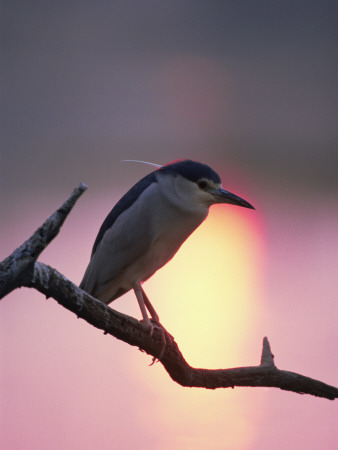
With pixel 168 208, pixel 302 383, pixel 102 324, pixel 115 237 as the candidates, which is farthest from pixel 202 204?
pixel 302 383

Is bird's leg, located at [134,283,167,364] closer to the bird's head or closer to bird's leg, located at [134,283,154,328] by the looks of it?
bird's leg, located at [134,283,154,328]

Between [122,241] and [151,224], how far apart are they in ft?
0.33

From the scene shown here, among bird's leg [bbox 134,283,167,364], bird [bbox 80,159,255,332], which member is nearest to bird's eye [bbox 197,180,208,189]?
bird [bbox 80,159,255,332]

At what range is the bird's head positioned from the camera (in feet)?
4.57

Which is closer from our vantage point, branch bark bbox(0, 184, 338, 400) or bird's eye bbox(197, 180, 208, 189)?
branch bark bbox(0, 184, 338, 400)

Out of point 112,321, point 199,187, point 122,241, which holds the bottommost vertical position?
point 112,321

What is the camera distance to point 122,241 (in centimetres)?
150

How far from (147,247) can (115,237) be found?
0.10m

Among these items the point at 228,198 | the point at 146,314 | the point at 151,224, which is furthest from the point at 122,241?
the point at 228,198

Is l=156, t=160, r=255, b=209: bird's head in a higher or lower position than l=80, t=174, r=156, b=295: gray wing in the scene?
higher

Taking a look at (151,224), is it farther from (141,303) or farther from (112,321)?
(112,321)

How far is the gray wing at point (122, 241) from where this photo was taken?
1.47 metres

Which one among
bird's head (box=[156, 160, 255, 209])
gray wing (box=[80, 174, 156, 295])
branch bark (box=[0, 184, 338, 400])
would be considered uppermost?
bird's head (box=[156, 160, 255, 209])

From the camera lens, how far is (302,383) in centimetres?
149
